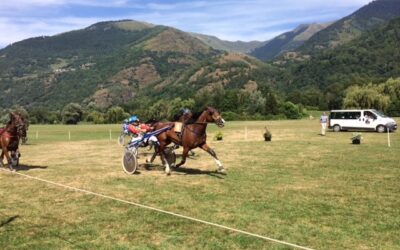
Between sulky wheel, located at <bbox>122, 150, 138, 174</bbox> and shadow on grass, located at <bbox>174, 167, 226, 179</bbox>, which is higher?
sulky wheel, located at <bbox>122, 150, 138, 174</bbox>

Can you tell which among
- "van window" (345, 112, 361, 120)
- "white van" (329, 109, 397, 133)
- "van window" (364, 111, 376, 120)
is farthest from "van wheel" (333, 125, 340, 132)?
"van window" (364, 111, 376, 120)

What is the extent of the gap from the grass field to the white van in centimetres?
2351

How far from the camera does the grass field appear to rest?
30.1 ft

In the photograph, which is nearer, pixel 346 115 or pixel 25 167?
pixel 25 167

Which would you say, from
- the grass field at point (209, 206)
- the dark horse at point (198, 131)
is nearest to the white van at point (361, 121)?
the grass field at point (209, 206)

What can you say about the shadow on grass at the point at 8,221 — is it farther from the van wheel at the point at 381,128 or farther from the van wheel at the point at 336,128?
the van wheel at the point at 336,128

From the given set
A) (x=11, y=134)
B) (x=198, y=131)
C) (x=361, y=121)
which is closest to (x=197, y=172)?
(x=198, y=131)

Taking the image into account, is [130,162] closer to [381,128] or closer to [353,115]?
[381,128]

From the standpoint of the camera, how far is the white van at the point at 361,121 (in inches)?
1670

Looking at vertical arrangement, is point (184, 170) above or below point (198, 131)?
below

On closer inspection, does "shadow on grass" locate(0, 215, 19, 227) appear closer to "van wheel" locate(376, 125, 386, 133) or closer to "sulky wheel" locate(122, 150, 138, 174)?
"sulky wheel" locate(122, 150, 138, 174)

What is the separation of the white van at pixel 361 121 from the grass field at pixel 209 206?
2351 centimetres

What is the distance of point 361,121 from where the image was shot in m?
44.0

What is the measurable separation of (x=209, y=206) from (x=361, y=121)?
35.9 metres
